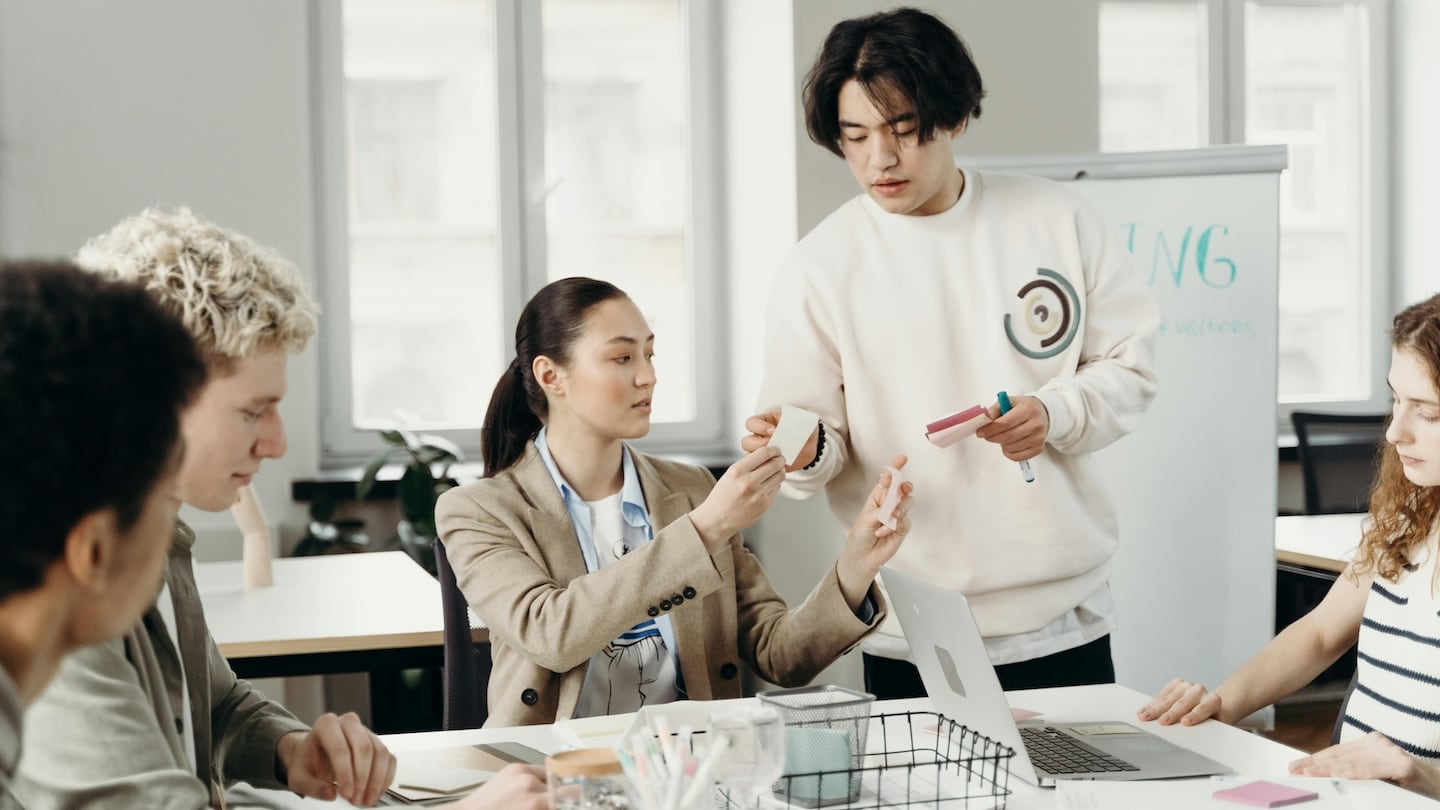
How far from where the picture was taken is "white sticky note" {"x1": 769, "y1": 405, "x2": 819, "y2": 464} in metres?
1.98

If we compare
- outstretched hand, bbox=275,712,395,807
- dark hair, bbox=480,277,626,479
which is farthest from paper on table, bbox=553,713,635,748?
dark hair, bbox=480,277,626,479

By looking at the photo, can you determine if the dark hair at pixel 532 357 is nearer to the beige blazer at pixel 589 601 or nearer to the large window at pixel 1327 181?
the beige blazer at pixel 589 601

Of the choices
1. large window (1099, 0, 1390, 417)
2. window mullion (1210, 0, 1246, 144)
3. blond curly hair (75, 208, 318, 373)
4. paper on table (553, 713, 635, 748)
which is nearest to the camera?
blond curly hair (75, 208, 318, 373)

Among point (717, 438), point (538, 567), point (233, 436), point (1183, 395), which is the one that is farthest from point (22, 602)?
point (717, 438)

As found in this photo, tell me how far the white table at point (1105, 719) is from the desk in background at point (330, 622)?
438 millimetres

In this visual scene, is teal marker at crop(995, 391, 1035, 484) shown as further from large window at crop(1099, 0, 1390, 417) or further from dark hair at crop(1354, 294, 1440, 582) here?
large window at crop(1099, 0, 1390, 417)

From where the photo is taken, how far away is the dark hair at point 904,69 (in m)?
2.05

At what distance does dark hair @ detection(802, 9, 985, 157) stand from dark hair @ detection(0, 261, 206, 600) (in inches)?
58.4

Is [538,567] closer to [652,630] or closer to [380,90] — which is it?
[652,630]

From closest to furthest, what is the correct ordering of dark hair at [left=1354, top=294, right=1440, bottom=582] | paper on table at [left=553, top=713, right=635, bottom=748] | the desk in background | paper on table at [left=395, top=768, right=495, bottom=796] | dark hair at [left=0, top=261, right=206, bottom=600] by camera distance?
1. dark hair at [left=0, top=261, right=206, bottom=600]
2. paper on table at [left=395, top=768, right=495, bottom=796]
3. paper on table at [left=553, top=713, right=635, bottom=748]
4. dark hair at [left=1354, top=294, right=1440, bottom=582]
5. the desk in background

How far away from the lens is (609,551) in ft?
6.97

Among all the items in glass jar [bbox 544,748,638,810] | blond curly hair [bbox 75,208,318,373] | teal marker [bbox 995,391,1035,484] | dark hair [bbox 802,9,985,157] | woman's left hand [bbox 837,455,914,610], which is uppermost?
dark hair [bbox 802,9,985,157]

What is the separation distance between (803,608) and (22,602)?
1375 mm

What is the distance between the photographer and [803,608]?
200cm
